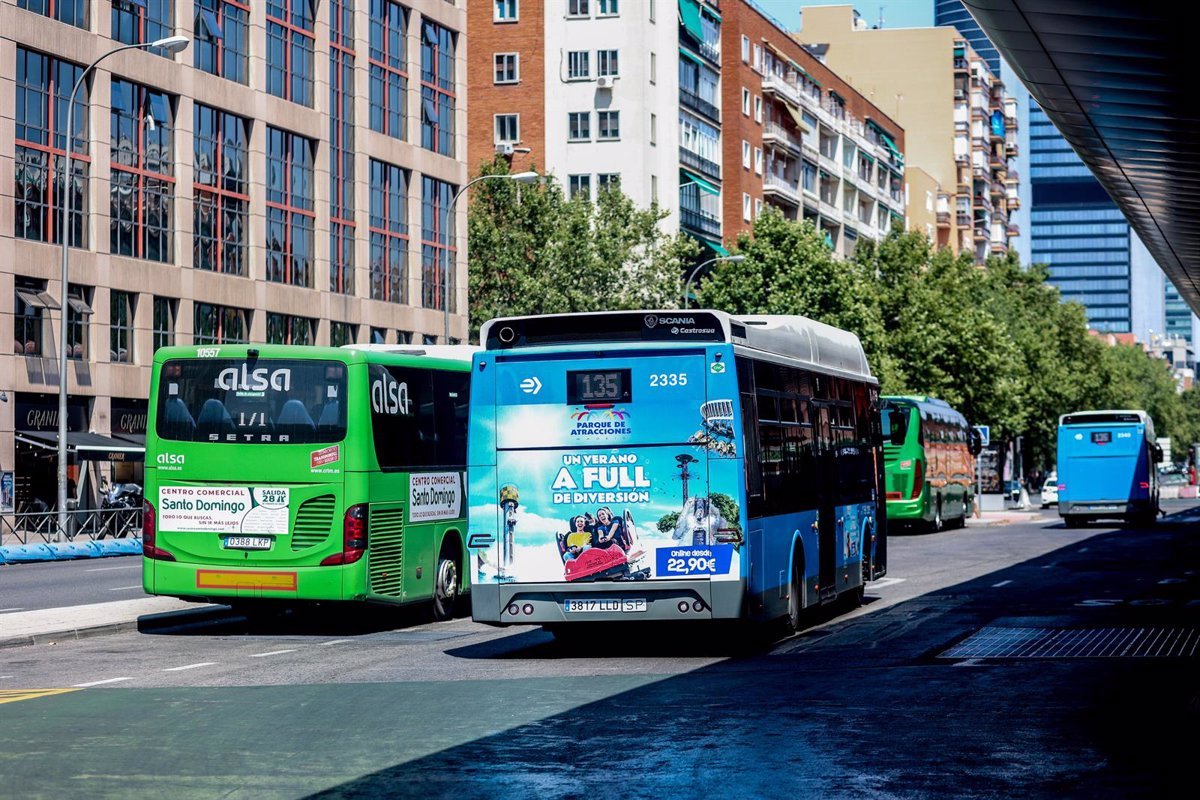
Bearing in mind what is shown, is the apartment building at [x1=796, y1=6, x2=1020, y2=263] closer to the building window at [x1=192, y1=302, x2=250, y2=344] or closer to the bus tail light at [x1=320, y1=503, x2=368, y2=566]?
the building window at [x1=192, y1=302, x2=250, y2=344]

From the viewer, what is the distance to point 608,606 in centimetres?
1575

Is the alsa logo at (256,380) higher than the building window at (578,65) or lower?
lower

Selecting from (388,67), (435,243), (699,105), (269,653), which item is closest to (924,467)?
(435,243)

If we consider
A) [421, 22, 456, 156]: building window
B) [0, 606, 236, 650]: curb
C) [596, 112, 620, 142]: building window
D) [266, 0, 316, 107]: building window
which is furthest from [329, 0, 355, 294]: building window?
[0, 606, 236, 650]: curb

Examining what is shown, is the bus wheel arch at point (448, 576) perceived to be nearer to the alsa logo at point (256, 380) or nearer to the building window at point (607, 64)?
the alsa logo at point (256, 380)

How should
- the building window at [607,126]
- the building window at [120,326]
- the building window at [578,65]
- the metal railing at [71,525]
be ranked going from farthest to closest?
the building window at [578,65]
the building window at [607,126]
the building window at [120,326]
the metal railing at [71,525]

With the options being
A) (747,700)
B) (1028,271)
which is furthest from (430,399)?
(1028,271)

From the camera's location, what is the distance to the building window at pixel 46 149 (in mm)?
48000

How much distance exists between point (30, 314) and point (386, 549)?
1252 inches

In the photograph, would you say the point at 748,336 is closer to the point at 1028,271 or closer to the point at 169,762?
the point at 169,762

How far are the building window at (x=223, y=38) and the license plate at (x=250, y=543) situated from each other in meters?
39.0

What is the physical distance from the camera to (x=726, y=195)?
90250 millimetres

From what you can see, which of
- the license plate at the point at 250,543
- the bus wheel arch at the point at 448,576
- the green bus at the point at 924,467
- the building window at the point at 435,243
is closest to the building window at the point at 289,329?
the building window at the point at 435,243

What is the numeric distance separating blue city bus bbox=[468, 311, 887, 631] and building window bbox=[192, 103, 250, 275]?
40812 millimetres
